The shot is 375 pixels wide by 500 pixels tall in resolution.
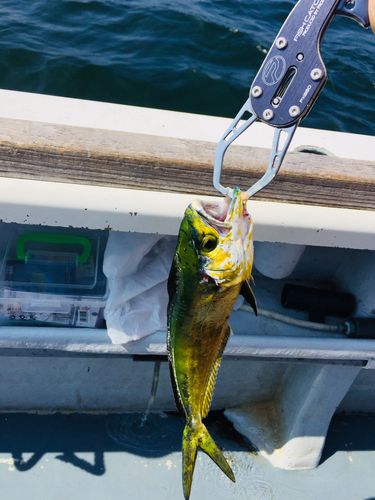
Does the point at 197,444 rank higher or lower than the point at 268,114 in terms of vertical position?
lower

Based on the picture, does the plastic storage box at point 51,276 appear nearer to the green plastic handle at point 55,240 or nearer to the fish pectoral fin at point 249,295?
the green plastic handle at point 55,240

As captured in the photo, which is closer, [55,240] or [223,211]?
[223,211]

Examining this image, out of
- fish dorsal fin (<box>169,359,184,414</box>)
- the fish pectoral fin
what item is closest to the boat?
the fish pectoral fin

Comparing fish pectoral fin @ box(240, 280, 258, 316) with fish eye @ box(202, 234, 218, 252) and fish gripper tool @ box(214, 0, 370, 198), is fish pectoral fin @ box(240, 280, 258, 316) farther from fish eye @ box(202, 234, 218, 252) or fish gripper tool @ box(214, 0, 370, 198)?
fish gripper tool @ box(214, 0, 370, 198)

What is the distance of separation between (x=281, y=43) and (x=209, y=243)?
0.55 metres

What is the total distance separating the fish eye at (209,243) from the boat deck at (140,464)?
6.10 ft

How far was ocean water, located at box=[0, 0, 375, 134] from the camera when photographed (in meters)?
5.09

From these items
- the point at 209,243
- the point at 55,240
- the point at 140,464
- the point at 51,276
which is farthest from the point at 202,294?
the point at 140,464

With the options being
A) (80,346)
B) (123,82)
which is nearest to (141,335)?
(80,346)

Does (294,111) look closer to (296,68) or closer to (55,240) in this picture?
(296,68)

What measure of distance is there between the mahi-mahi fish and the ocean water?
4101 millimetres

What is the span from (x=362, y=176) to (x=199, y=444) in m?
1.19

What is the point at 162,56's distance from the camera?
586 centimetres

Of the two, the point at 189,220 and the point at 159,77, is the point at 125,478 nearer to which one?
the point at 189,220
